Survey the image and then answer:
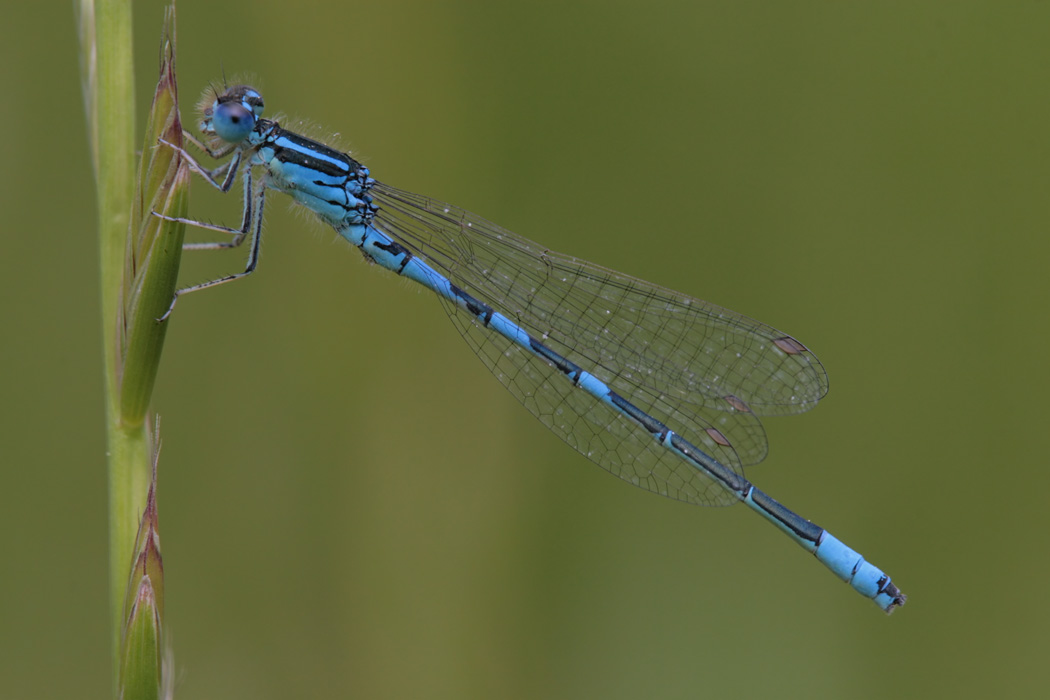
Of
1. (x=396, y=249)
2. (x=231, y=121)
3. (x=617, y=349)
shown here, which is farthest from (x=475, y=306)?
(x=231, y=121)

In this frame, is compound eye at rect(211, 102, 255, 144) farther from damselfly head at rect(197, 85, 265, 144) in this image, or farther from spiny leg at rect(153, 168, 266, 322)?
spiny leg at rect(153, 168, 266, 322)

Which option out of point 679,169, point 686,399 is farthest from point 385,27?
point 686,399

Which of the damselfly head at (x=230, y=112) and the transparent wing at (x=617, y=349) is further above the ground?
the damselfly head at (x=230, y=112)

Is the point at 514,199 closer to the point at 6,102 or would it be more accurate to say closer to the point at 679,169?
the point at 679,169

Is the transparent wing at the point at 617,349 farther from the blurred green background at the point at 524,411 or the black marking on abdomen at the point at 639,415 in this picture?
the blurred green background at the point at 524,411

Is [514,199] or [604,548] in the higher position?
[514,199]

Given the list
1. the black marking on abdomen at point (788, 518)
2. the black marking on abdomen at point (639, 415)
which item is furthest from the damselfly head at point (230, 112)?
the black marking on abdomen at point (788, 518)
